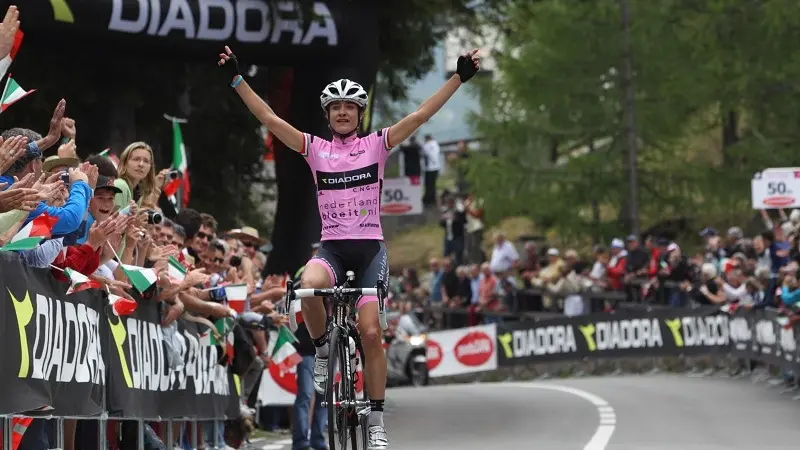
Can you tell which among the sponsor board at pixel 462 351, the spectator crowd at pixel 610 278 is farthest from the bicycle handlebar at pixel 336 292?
the sponsor board at pixel 462 351

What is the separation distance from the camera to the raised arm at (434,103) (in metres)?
12.8

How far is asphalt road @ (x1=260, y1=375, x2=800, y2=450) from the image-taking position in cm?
1809

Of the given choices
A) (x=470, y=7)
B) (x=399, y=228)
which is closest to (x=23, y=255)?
(x=470, y=7)

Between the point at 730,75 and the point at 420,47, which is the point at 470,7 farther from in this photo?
the point at 730,75

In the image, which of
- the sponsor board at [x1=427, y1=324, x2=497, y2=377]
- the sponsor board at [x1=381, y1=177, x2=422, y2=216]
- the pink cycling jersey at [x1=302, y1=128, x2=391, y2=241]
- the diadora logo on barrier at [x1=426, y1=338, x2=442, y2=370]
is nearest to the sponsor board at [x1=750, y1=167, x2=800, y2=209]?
the sponsor board at [x1=381, y1=177, x2=422, y2=216]

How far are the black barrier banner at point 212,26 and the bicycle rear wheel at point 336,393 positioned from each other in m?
7.95

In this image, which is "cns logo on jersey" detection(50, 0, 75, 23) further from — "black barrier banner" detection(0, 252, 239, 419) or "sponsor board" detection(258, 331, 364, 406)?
→ "sponsor board" detection(258, 331, 364, 406)

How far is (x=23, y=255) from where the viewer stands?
10.7m

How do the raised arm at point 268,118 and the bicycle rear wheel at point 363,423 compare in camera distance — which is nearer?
the bicycle rear wheel at point 363,423

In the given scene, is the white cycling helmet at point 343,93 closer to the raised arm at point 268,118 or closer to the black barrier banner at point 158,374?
the raised arm at point 268,118

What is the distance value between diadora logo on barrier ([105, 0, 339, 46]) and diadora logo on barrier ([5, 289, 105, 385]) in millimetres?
8055

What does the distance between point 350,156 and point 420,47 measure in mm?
12736

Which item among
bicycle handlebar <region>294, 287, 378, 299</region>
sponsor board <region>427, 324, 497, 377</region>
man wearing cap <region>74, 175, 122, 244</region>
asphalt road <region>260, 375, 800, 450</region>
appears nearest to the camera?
bicycle handlebar <region>294, 287, 378, 299</region>

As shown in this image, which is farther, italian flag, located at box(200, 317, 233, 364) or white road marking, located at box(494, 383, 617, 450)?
white road marking, located at box(494, 383, 617, 450)
